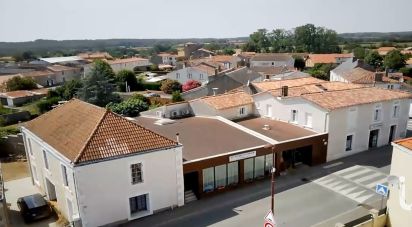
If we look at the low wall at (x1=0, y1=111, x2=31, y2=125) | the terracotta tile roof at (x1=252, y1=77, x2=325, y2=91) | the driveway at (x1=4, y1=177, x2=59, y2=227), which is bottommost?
the low wall at (x1=0, y1=111, x2=31, y2=125)

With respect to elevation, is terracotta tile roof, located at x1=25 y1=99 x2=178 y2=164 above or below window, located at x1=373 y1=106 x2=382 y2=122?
above

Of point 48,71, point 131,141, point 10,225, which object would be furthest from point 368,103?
point 48,71

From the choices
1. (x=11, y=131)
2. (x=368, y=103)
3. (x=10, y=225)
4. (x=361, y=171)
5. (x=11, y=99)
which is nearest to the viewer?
(x=10, y=225)

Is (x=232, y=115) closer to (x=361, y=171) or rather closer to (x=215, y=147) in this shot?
(x=215, y=147)

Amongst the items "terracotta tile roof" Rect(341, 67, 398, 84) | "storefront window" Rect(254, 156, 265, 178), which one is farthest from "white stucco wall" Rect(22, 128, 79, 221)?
"terracotta tile roof" Rect(341, 67, 398, 84)

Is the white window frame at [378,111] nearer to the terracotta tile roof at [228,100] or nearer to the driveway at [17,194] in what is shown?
the terracotta tile roof at [228,100]

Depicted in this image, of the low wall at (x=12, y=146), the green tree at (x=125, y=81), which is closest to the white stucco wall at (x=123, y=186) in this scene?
the low wall at (x=12, y=146)

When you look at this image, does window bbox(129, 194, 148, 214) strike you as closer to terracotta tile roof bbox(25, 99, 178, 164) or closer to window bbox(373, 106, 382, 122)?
terracotta tile roof bbox(25, 99, 178, 164)
